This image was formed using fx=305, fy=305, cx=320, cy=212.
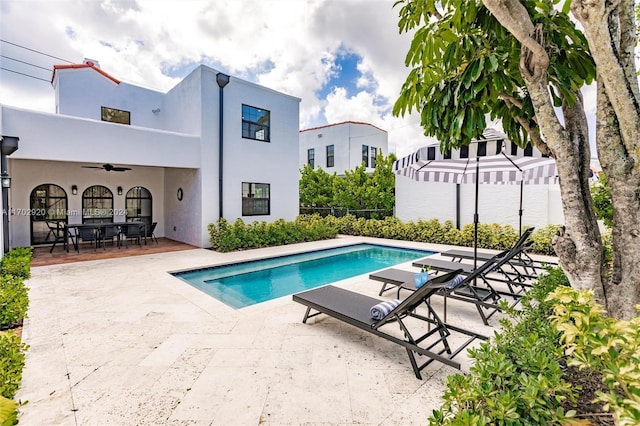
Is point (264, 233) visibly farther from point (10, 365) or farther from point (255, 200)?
point (10, 365)

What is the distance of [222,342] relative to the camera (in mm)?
4008

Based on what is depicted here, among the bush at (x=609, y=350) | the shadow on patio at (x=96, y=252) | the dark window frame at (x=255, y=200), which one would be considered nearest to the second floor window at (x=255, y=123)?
the dark window frame at (x=255, y=200)

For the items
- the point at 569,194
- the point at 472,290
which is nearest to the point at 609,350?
the point at 569,194

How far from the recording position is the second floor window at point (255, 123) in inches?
504

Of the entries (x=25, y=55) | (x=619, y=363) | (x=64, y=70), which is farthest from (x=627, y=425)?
(x=25, y=55)

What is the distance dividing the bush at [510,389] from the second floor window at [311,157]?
→ 24.7m

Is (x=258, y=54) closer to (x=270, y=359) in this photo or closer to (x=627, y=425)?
(x=270, y=359)

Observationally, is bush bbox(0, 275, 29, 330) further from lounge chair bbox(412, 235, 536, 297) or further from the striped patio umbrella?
the striped patio umbrella

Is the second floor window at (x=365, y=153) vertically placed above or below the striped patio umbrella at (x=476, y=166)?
above

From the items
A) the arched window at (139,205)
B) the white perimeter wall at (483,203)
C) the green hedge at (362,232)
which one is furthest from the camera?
the arched window at (139,205)

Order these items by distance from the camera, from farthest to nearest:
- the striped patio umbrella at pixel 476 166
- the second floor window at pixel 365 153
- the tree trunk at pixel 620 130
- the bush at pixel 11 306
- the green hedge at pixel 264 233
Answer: the second floor window at pixel 365 153
the green hedge at pixel 264 233
the striped patio umbrella at pixel 476 166
the bush at pixel 11 306
the tree trunk at pixel 620 130

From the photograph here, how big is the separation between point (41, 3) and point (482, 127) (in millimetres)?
12520

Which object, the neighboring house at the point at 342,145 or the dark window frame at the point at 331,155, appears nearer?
the neighboring house at the point at 342,145

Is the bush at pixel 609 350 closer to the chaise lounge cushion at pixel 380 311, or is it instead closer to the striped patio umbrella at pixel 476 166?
the chaise lounge cushion at pixel 380 311
